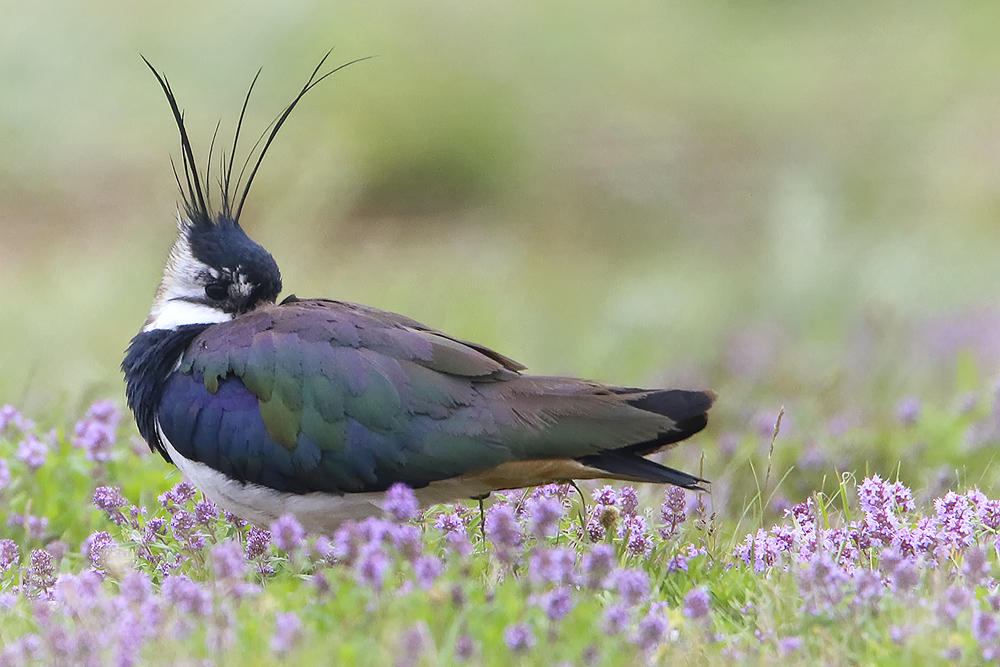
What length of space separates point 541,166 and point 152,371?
8335mm

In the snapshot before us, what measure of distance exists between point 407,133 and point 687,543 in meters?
8.36

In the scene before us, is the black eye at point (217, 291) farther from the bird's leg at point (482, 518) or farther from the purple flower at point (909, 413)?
the purple flower at point (909, 413)

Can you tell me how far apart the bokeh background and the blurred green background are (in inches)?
1.1

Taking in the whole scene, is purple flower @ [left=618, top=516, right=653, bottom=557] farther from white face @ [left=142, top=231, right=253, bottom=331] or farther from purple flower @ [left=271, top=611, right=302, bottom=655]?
white face @ [left=142, top=231, right=253, bottom=331]

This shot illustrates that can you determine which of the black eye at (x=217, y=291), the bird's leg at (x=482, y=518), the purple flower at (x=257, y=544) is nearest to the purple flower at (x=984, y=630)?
the bird's leg at (x=482, y=518)

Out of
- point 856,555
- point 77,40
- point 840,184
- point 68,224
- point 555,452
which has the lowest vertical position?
point 856,555

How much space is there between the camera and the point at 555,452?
3.54 metres

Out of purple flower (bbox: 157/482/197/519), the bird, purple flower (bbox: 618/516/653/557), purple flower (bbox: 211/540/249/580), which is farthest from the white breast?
purple flower (bbox: 211/540/249/580)

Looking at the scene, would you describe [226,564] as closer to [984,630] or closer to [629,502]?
[629,502]

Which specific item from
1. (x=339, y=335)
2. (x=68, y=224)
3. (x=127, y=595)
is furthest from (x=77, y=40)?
(x=127, y=595)

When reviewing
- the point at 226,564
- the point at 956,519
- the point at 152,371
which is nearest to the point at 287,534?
the point at 226,564

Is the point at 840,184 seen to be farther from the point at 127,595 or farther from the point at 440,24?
the point at 127,595

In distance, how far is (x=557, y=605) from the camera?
2.72 meters

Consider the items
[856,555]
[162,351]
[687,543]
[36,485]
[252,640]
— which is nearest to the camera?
[252,640]
